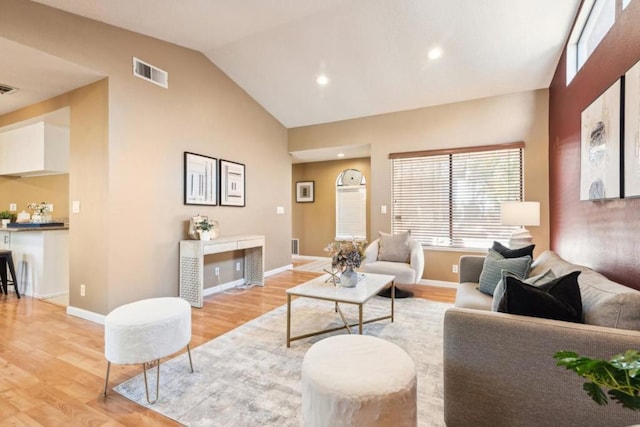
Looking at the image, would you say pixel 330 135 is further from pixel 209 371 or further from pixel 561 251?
pixel 209 371

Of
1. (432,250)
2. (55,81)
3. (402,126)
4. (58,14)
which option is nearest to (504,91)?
(402,126)

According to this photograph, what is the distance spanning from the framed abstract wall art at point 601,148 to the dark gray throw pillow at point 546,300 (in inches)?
38.4

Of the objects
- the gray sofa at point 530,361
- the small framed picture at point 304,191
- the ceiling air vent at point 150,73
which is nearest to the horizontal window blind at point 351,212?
the small framed picture at point 304,191

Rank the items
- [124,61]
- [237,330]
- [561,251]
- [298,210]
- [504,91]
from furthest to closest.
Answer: [298,210] → [504,91] → [561,251] → [124,61] → [237,330]

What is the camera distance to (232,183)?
4.59 m

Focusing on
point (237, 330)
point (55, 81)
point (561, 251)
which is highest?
point (55, 81)

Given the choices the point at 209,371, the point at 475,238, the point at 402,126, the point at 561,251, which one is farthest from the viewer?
the point at 402,126

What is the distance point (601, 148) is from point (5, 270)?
6.88 m

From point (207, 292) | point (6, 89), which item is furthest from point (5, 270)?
point (207, 292)

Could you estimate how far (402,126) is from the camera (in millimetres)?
4883

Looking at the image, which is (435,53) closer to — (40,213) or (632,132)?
(632,132)

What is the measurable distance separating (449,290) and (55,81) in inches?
218

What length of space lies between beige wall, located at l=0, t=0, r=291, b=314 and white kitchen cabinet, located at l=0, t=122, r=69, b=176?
1.20m

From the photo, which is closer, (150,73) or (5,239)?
(150,73)
